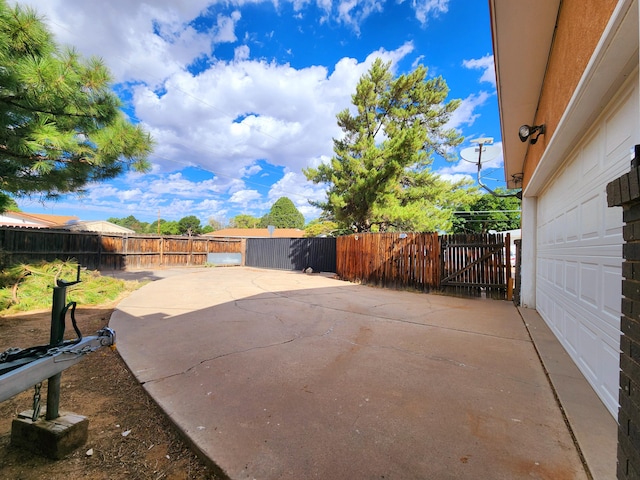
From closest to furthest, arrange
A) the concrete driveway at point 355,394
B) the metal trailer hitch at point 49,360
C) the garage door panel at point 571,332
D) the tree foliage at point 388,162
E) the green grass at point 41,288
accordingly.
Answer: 1. the metal trailer hitch at point 49,360
2. the concrete driveway at point 355,394
3. the garage door panel at point 571,332
4. the green grass at point 41,288
5. the tree foliage at point 388,162

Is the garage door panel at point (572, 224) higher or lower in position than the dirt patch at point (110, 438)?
higher

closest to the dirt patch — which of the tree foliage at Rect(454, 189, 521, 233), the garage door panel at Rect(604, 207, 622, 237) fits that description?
the garage door panel at Rect(604, 207, 622, 237)

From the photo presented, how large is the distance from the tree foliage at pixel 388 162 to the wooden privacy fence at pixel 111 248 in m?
7.88

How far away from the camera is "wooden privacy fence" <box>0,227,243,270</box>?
10.5 metres

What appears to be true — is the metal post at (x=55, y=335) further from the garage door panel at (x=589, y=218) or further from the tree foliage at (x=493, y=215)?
the tree foliage at (x=493, y=215)

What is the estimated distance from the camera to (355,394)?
2.42 m

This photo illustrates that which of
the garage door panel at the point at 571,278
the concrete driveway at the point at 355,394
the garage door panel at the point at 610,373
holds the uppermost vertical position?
the garage door panel at the point at 571,278

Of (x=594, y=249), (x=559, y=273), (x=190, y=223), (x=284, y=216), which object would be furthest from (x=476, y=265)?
(x=284, y=216)

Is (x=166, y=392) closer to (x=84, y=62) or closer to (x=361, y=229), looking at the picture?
(x=84, y=62)

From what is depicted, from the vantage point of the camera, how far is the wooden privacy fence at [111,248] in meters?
10.5

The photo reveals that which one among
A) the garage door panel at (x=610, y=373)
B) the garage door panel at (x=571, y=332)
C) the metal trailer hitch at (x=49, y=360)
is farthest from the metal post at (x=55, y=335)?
the garage door panel at (x=571, y=332)

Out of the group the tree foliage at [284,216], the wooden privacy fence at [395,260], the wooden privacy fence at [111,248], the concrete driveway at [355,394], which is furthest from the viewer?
the tree foliage at [284,216]

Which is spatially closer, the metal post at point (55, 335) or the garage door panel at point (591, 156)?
the metal post at point (55, 335)

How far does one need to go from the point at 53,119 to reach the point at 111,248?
10.7 meters
